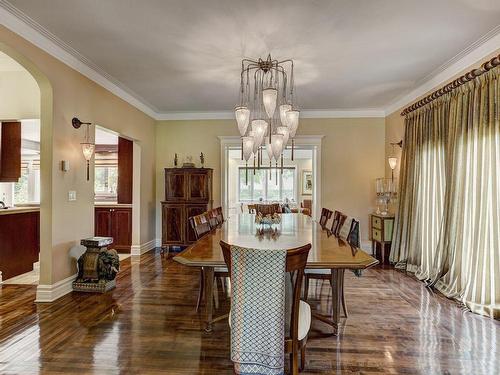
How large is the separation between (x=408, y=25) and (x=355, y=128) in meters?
3.20

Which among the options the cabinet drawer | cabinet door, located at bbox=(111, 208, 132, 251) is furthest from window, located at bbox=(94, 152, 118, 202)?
the cabinet drawer

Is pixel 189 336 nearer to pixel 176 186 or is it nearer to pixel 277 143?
pixel 277 143

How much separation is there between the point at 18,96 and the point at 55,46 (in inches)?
54.2

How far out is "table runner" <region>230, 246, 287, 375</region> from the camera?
1.56 m

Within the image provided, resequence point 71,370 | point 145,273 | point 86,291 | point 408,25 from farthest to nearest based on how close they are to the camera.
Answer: point 145,273, point 86,291, point 408,25, point 71,370

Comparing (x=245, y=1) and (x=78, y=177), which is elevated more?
(x=245, y=1)

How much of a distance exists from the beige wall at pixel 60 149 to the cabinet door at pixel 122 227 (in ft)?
5.46

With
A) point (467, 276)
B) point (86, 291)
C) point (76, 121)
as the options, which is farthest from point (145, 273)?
point (467, 276)

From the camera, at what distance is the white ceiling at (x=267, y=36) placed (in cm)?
257

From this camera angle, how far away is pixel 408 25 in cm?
284

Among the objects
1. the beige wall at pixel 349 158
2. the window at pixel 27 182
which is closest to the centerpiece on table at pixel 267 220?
the beige wall at pixel 349 158

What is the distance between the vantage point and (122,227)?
571 centimetres

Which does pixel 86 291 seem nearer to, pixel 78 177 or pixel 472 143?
pixel 78 177

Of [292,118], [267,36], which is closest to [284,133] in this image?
[292,118]
